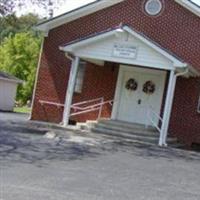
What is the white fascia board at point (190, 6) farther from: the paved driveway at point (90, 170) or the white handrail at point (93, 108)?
the paved driveway at point (90, 170)

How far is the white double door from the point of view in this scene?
24.1m

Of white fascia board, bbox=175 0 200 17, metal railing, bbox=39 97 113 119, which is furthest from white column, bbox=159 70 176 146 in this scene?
metal railing, bbox=39 97 113 119

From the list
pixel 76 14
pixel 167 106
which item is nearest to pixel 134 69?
pixel 76 14

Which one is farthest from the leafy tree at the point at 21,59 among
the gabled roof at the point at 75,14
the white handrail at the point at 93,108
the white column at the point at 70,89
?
the white column at the point at 70,89

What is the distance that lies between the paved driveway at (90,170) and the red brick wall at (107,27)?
5.36 meters

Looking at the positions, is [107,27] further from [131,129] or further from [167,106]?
[167,106]

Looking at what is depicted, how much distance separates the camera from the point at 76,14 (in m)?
24.7

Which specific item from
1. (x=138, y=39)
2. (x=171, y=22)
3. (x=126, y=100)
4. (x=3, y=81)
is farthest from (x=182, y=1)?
(x=3, y=81)

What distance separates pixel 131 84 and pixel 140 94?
21.8 inches

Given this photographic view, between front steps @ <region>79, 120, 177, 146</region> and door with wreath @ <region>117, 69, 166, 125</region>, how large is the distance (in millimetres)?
1085

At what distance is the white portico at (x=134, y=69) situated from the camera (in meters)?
21.5

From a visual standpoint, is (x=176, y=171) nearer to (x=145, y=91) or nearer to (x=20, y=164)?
(x=20, y=164)

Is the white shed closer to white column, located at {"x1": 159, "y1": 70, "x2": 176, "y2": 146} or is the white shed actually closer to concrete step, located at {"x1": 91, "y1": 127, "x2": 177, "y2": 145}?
concrete step, located at {"x1": 91, "y1": 127, "x2": 177, "y2": 145}

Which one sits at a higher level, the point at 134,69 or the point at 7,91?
the point at 134,69
